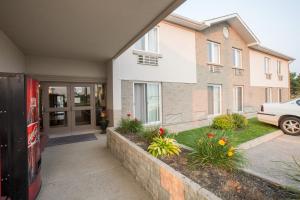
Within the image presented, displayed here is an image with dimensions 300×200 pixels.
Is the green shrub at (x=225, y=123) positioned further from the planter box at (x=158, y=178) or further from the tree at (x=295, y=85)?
the tree at (x=295, y=85)

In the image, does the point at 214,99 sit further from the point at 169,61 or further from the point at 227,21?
the point at 227,21

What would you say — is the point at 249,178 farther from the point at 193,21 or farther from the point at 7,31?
the point at 193,21

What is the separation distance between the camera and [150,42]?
27.0 feet

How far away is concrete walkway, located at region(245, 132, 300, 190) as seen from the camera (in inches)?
144

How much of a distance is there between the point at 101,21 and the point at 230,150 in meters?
3.85

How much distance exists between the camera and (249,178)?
7.88 ft

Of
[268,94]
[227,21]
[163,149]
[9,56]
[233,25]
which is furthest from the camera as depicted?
[268,94]

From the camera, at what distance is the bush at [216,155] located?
104 inches

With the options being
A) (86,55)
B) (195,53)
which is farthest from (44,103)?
(195,53)

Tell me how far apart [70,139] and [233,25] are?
1291cm

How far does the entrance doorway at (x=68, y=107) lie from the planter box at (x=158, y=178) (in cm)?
428

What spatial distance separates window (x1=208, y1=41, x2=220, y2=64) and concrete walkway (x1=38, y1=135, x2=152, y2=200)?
356 inches

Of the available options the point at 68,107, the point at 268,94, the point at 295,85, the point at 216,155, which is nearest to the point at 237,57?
the point at 268,94

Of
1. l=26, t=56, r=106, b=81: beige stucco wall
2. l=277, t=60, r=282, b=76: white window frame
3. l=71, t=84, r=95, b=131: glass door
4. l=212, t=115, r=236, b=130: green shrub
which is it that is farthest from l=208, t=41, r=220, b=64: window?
l=277, t=60, r=282, b=76: white window frame
